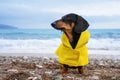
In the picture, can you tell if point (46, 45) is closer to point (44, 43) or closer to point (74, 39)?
point (44, 43)

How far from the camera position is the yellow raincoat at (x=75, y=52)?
7.31 metres

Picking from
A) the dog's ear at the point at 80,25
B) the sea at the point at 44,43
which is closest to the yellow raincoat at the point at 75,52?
the dog's ear at the point at 80,25

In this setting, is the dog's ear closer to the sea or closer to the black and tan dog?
the black and tan dog

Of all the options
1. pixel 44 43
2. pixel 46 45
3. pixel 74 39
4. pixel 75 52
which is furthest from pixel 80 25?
pixel 44 43

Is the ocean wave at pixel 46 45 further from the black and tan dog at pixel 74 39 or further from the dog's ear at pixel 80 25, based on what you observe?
the dog's ear at pixel 80 25

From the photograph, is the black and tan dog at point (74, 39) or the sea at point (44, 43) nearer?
the black and tan dog at point (74, 39)

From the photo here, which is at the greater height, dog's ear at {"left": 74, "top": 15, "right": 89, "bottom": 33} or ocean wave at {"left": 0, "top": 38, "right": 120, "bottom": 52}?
dog's ear at {"left": 74, "top": 15, "right": 89, "bottom": 33}

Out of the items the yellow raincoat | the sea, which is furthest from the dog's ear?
the sea

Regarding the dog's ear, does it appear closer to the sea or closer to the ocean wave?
the sea

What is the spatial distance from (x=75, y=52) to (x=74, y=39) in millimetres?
248

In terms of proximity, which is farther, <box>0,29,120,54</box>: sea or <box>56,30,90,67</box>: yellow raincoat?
<box>0,29,120,54</box>: sea

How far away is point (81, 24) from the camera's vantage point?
23.9ft

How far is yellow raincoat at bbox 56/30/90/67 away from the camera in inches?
288

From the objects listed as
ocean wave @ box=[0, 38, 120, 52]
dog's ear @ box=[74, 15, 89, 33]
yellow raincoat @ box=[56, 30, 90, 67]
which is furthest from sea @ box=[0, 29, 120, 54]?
dog's ear @ box=[74, 15, 89, 33]
